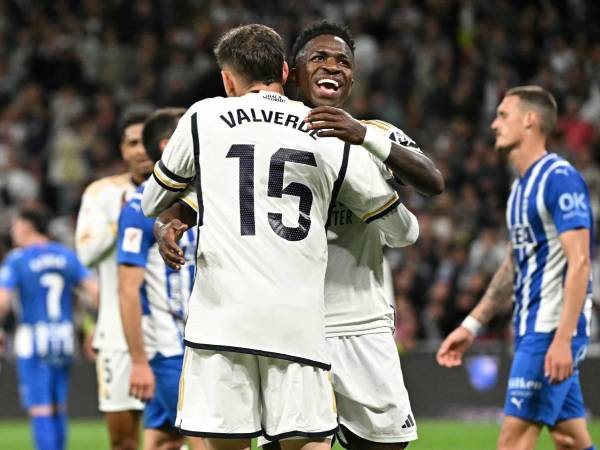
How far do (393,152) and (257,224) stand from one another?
1.82 ft

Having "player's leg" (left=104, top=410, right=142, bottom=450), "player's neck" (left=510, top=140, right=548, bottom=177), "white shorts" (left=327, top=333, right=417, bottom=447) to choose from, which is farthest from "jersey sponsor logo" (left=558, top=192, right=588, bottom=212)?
"player's leg" (left=104, top=410, right=142, bottom=450)

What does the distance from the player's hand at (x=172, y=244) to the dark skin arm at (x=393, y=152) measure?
2.09 feet

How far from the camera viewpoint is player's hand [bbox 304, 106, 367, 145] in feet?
13.2

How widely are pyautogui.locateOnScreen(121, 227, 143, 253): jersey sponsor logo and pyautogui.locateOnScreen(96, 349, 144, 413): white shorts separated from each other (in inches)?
39.4

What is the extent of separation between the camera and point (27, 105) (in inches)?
677

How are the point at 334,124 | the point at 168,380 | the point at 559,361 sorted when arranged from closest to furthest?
the point at 334,124 → the point at 559,361 → the point at 168,380

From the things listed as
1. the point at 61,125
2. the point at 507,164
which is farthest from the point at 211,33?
the point at 507,164

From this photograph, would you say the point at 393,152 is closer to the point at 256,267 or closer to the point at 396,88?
the point at 256,267

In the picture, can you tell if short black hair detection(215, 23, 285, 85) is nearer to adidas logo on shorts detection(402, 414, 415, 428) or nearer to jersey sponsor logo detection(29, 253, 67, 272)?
adidas logo on shorts detection(402, 414, 415, 428)

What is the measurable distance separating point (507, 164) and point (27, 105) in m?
7.11

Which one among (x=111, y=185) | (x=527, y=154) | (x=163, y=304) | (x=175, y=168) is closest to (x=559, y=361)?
(x=527, y=154)

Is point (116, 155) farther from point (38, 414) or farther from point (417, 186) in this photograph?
point (417, 186)

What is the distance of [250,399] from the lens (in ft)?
13.7

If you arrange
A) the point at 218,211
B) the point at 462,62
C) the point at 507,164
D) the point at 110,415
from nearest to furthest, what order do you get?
the point at 218,211 → the point at 110,415 → the point at 507,164 → the point at 462,62
